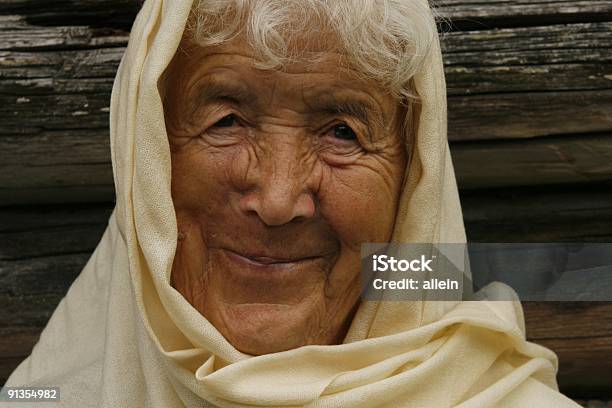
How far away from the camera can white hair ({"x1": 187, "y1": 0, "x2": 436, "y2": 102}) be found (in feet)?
7.36

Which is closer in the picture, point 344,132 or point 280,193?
point 280,193

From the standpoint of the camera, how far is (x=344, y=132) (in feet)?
7.81

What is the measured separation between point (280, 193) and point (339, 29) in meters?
0.37

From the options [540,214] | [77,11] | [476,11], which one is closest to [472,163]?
[540,214]

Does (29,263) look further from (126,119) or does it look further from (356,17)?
(356,17)

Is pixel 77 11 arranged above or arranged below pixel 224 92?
below

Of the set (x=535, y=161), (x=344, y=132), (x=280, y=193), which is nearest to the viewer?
(x=280, y=193)

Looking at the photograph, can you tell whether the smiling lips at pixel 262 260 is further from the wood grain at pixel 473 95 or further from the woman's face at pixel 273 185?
the wood grain at pixel 473 95

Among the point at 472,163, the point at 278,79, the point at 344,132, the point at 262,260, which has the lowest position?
the point at 472,163

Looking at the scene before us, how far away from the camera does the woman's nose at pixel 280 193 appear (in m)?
2.25

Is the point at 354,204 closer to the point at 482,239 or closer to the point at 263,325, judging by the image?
the point at 263,325

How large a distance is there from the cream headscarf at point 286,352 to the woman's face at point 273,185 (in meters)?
0.07

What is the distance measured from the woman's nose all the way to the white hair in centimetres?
21

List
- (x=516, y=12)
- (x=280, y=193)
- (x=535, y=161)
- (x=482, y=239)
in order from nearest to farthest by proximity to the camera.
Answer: (x=280, y=193)
(x=516, y=12)
(x=535, y=161)
(x=482, y=239)
